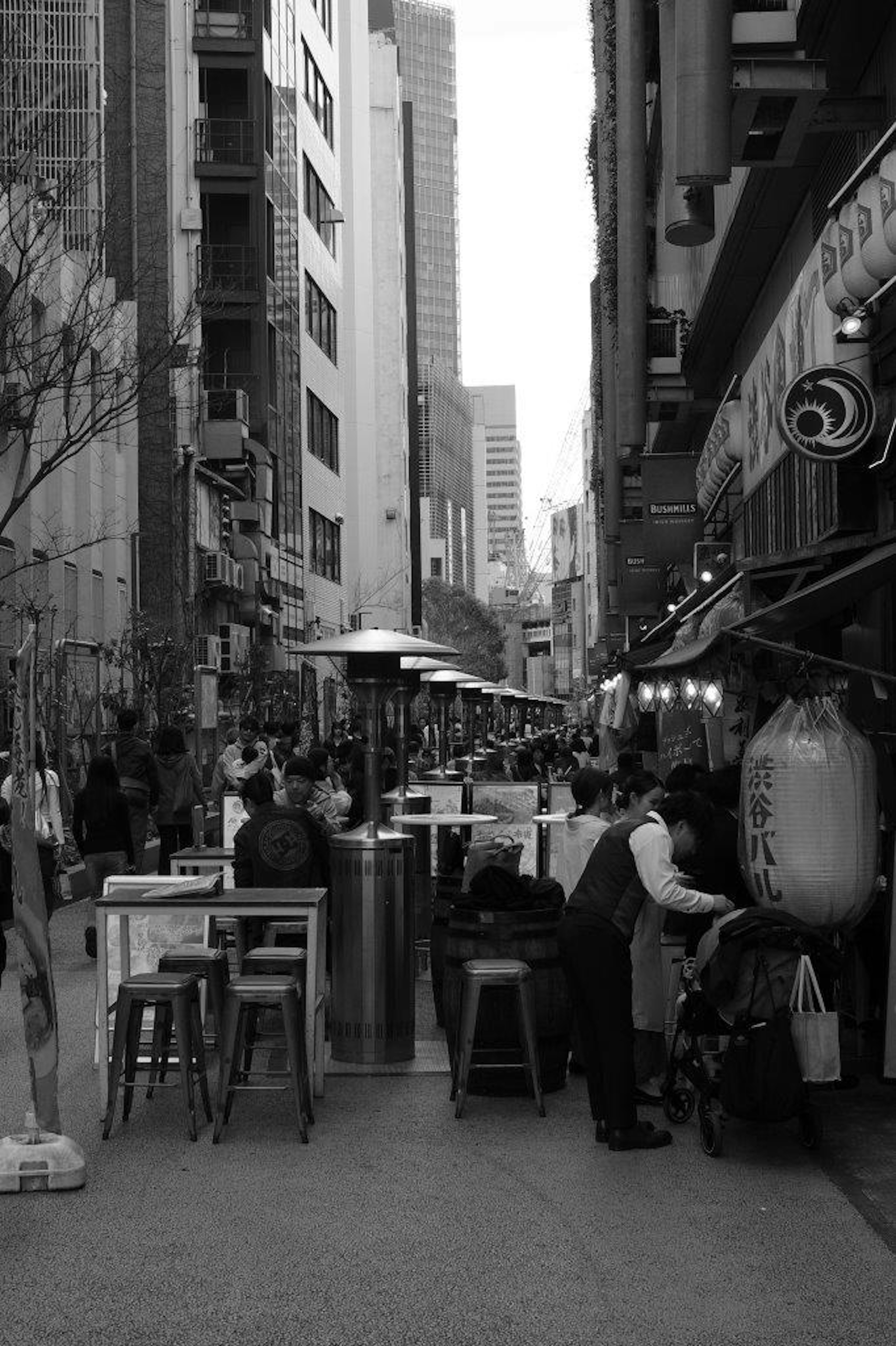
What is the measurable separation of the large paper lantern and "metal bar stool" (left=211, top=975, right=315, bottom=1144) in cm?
239

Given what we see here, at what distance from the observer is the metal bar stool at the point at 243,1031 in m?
8.34

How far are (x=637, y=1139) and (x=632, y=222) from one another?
735 inches

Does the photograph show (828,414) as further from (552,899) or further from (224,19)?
(224,19)

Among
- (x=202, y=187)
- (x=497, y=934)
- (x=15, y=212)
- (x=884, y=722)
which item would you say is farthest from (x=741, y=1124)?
(x=202, y=187)

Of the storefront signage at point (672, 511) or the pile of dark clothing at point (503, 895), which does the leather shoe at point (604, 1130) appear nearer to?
the pile of dark clothing at point (503, 895)

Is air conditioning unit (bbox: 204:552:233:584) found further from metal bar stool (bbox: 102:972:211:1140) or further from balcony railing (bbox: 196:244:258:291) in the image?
metal bar stool (bbox: 102:972:211:1140)

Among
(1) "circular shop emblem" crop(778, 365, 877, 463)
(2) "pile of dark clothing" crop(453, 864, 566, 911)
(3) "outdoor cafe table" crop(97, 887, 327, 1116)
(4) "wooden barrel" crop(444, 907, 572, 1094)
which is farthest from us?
(1) "circular shop emblem" crop(778, 365, 877, 463)

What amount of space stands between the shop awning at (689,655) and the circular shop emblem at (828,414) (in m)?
1.54

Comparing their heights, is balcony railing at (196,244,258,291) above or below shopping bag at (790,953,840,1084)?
above

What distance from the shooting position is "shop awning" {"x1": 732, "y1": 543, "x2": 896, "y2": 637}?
8.41m

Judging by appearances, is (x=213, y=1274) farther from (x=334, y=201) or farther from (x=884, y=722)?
(x=334, y=201)

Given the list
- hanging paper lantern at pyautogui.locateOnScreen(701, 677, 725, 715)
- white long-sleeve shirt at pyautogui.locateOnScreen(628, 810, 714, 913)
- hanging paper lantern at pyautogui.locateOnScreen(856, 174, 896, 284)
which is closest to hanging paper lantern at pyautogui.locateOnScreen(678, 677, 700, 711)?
hanging paper lantern at pyautogui.locateOnScreen(701, 677, 725, 715)

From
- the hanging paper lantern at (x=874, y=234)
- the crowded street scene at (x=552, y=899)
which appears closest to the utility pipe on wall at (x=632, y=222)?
the crowded street scene at (x=552, y=899)

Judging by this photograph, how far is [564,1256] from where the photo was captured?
6430mm
